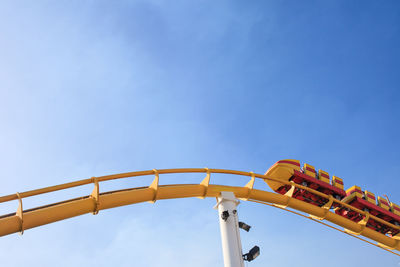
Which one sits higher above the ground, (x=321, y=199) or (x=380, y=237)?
(x=321, y=199)

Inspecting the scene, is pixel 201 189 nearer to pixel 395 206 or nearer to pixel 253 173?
pixel 253 173

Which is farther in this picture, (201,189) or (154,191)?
(201,189)

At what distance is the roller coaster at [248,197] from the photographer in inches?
248

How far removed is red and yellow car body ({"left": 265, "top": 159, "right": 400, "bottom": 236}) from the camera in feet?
38.4

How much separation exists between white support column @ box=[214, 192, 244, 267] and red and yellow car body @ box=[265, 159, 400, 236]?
392 cm

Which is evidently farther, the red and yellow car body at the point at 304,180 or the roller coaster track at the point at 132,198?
the red and yellow car body at the point at 304,180

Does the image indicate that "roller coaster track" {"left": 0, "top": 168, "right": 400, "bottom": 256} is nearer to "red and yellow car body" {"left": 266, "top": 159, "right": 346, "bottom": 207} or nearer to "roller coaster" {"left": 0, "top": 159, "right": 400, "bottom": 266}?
"roller coaster" {"left": 0, "top": 159, "right": 400, "bottom": 266}

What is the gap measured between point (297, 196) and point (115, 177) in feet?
23.2

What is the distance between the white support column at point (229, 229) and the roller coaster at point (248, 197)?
27cm

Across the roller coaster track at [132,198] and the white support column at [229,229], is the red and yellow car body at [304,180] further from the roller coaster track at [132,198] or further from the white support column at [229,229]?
the white support column at [229,229]

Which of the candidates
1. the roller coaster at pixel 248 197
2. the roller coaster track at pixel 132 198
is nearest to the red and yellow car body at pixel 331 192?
the roller coaster at pixel 248 197

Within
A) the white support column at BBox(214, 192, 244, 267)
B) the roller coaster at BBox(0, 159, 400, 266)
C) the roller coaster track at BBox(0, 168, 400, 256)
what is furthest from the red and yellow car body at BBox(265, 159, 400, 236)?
the white support column at BBox(214, 192, 244, 267)

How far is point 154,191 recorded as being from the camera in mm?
7652

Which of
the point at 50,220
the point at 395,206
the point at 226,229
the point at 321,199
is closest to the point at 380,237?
the point at 321,199
